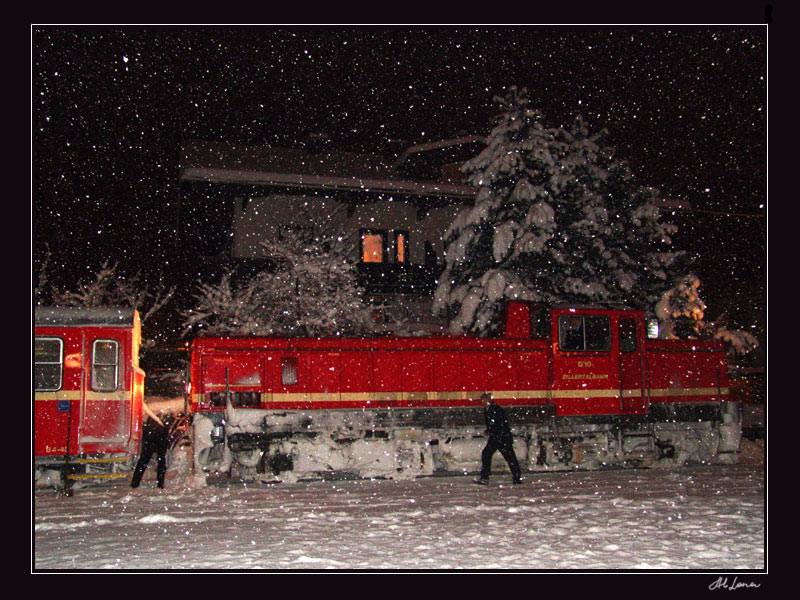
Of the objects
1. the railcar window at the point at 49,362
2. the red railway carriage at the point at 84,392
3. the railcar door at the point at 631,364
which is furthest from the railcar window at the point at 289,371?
the railcar door at the point at 631,364

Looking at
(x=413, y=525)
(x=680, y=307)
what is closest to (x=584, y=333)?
(x=413, y=525)

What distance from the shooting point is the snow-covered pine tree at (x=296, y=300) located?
20.3 m

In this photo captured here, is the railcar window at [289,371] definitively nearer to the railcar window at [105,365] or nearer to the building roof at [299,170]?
the railcar window at [105,365]

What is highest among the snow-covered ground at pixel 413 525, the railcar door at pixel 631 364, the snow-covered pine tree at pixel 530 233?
the snow-covered pine tree at pixel 530 233

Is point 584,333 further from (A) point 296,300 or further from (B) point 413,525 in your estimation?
(A) point 296,300

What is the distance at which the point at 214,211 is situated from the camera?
78.9 ft

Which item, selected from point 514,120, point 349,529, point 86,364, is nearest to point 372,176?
point 514,120

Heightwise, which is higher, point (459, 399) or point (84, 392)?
point (84, 392)

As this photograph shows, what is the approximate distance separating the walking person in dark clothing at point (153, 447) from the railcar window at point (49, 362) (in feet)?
5.15

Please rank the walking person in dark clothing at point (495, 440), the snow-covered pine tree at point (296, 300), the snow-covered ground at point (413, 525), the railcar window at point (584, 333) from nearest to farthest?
the snow-covered ground at point (413, 525) < the walking person in dark clothing at point (495, 440) < the railcar window at point (584, 333) < the snow-covered pine tree at point (296, 300)

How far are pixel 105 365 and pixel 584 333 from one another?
849 cm

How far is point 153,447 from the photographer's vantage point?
11.5 metres

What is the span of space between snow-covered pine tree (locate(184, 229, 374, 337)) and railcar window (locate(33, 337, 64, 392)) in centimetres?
902
